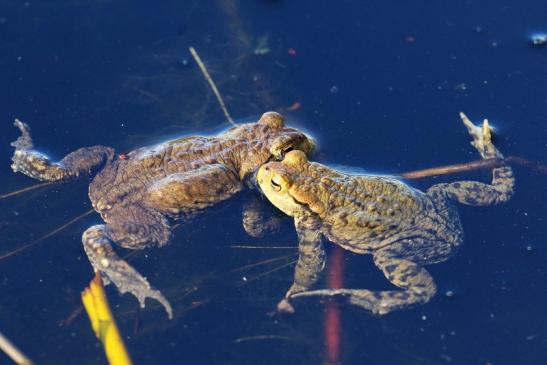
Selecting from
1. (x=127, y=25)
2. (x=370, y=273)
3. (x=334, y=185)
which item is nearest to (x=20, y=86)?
(x=127, y=25)

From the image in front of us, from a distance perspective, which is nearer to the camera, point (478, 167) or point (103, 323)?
point (103, 323)

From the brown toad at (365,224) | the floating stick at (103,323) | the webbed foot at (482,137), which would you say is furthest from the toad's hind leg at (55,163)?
the webbed foot at (482,137)

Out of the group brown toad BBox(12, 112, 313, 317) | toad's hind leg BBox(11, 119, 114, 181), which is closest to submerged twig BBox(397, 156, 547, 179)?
brown toad BBox(12, 112, 313, 317)

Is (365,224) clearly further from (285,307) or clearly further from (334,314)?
(285,307)

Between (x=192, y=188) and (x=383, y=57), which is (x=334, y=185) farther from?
(x=383, y=57)

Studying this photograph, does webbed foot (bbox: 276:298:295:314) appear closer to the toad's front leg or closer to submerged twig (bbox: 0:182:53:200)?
the toad's front leg

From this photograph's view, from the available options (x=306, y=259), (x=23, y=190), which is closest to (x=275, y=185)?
(x=306, y=259)
